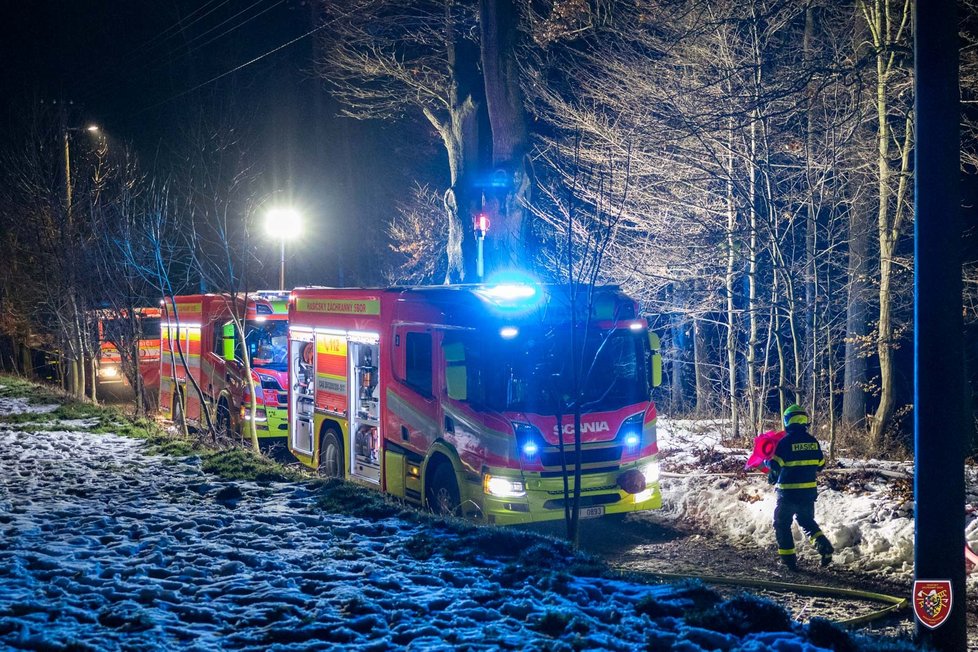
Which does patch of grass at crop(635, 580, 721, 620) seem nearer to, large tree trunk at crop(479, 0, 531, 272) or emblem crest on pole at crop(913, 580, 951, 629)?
emblem crest on pole at crop(913, 580, 951, 629)

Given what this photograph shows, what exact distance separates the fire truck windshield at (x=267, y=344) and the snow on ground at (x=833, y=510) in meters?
7.39

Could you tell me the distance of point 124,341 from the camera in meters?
18.5

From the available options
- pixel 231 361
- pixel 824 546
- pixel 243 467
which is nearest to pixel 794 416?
pixel 824 546

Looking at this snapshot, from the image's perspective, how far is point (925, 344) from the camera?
5.52m

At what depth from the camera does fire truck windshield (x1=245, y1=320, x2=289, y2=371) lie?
16281 millimetres

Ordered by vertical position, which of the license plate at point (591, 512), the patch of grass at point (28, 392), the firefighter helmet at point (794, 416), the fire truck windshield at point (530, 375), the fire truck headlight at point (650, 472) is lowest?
the license plate at point (591, 512)

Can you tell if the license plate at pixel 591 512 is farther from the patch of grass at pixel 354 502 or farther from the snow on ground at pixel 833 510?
the patch of grass at pixel 354 502

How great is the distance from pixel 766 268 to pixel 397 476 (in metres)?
6.99

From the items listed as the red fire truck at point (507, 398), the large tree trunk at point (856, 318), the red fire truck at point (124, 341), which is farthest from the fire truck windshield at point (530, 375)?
the red fire truck at point (124, 341)

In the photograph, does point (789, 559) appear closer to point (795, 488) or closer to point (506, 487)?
point (795, 488)

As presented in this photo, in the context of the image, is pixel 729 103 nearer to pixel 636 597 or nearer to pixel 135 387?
pixel 636 597

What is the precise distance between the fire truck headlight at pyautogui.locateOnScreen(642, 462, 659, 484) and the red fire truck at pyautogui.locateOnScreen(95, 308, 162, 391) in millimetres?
10580

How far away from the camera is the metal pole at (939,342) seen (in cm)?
545

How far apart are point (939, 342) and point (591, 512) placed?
4.71m
